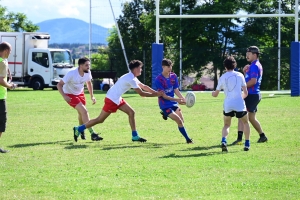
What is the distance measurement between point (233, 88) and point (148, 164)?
2.37 metres

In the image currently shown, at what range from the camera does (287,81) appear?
39875 millimetres

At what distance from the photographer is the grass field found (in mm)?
8477

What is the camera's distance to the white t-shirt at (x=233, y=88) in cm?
1209

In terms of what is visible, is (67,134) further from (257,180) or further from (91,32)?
(91,32)

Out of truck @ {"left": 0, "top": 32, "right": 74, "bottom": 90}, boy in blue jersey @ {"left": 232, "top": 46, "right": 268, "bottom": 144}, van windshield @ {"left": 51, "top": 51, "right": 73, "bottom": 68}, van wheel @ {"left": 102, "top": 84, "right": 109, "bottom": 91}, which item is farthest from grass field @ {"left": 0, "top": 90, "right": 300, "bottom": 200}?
van windshield @ {"left": 51, "top": 51, "right": 73, "bottom": 68}

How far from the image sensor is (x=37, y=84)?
4097 cm

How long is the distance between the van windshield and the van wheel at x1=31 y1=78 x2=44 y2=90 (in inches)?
50.5

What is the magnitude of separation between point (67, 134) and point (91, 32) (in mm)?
32953

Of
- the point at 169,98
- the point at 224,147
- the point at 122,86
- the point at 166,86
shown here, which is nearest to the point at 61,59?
the point at 122,86

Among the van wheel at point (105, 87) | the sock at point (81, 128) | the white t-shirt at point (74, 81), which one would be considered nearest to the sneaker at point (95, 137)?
the sock at point (81, 128)

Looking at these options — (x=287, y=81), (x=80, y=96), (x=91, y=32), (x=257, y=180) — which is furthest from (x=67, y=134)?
(x=91, y=32)

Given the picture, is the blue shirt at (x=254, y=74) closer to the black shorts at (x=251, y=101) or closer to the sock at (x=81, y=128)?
the black shorts at (x=251, y=101)

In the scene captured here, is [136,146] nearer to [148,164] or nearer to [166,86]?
[166,86]

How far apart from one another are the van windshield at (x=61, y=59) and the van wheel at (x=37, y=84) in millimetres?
1283
